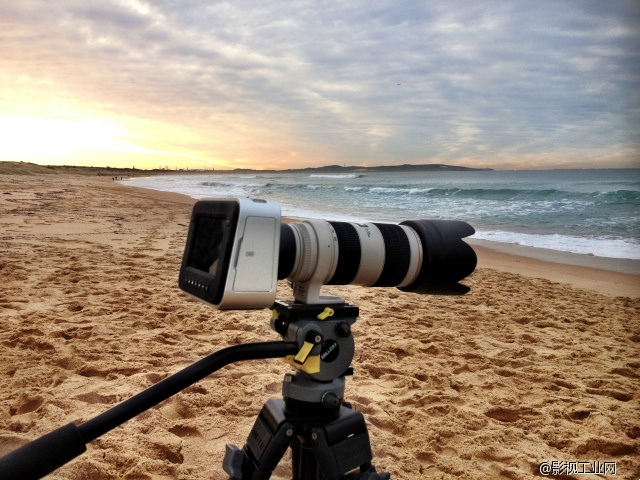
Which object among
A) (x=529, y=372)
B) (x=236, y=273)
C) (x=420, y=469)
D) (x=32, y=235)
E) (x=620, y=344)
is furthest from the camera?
(x=32, y=235)

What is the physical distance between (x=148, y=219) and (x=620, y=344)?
313 inches

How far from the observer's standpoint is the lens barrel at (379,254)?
4.33 ft

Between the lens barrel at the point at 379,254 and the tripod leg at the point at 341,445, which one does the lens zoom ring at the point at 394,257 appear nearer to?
the lens barrel at the point at 379,254

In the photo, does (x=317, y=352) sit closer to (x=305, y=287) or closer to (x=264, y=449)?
(x=305, y=287)

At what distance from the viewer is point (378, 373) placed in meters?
2.74

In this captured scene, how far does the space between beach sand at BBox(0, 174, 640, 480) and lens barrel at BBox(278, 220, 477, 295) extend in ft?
2.77

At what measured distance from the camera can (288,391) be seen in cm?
135

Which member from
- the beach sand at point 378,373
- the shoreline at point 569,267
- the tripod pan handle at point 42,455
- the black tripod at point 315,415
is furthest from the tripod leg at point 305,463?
the shoreline at point 569,267

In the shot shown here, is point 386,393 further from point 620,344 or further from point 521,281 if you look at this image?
point 521,281

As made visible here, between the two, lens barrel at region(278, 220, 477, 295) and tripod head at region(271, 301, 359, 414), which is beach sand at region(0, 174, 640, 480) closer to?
tripod head at region(271, 301, 359, 414)

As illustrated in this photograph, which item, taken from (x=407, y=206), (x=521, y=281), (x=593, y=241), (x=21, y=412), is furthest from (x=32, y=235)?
(x=407, y=206)

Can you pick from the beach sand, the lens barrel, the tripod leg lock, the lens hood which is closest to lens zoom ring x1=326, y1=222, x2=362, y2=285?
the lens barrel

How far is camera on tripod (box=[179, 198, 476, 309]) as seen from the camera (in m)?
1.10

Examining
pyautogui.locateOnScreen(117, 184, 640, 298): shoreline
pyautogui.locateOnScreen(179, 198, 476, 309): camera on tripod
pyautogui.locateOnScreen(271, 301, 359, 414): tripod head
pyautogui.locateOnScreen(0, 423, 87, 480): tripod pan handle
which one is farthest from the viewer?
pyautogui.locateOnScreen(117, 184, 640, 298): shoreline
